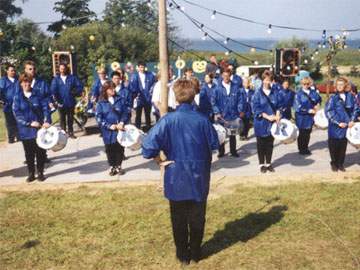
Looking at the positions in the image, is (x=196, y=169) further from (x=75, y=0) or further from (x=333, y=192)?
(x=75, y=0)

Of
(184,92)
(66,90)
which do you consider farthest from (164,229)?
(66,90)

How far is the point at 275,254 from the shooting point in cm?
570

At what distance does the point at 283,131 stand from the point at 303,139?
1865 mm

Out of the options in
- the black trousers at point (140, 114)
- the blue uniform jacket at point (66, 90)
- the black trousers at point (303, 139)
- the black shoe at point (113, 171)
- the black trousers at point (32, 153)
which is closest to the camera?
the black trousers at point (32, 153)

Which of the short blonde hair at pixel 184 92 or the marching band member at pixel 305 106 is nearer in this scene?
the short blonde hair at pixel 184 92

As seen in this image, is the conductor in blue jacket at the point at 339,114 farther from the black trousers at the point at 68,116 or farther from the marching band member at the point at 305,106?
the black trousers at the point at 68,116

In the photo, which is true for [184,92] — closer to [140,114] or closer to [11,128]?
[140,114]

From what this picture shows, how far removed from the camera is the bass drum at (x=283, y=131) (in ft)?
29.7

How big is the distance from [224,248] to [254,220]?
3.40ft

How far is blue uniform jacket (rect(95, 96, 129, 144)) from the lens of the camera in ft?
29.6

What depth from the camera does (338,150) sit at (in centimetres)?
923

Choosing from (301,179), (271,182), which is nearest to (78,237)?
(271,182)

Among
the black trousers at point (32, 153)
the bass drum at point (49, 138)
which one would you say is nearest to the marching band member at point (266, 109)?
the bass drum at point (49, 138)

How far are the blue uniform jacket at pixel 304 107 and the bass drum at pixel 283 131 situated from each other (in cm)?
144
